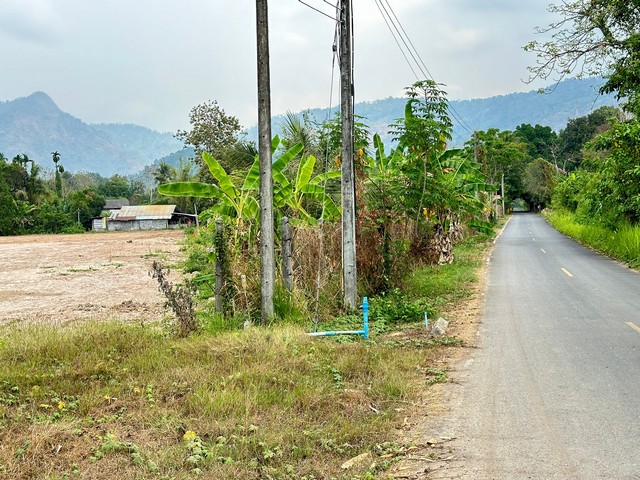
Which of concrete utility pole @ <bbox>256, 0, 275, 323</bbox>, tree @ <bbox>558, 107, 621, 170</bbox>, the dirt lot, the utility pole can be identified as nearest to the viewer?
concrete utility pole @ <bbox>256, 0, 275, 323</bbox>

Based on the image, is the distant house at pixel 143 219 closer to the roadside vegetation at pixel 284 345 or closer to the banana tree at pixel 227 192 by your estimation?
the roadside vegetation at pixel 284 345

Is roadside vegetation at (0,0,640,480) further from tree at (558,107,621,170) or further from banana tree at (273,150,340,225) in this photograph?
tree at (558,107,621,170)

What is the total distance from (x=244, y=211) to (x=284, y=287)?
7.87 ft

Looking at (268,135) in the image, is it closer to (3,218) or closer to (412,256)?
(412,256)

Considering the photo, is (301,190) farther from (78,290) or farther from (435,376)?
(78,290)

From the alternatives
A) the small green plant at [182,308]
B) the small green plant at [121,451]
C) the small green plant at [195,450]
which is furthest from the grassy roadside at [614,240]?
the small green plant at [121,451]

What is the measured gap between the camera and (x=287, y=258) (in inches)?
407

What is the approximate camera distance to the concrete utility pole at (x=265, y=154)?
952 cm

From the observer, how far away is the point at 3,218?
67500 mm

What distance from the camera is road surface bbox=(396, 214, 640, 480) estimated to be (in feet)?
15.6

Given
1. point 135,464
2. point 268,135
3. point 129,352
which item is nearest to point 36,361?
point 129,352

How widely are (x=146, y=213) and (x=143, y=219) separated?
41.3 inches

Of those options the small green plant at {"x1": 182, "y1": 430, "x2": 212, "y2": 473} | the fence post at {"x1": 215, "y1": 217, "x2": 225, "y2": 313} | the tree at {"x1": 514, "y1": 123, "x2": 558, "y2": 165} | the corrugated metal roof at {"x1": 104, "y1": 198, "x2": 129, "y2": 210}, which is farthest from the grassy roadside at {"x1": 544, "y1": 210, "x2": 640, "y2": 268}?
the corrugated metal roof at {"x1": 104, "y1": 198, "x2": 129, "y2": 210}

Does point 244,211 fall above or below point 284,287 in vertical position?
above
